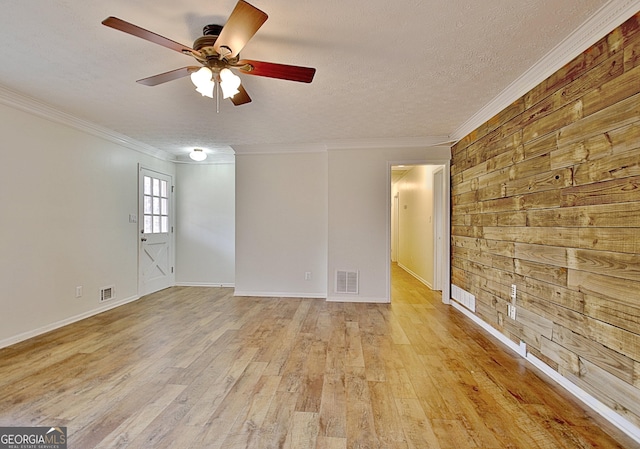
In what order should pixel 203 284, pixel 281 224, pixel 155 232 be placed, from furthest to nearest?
1. pixel 203 284
2. pixel 155 232
3. pixel 281 224

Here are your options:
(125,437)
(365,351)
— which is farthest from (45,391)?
(365,351)

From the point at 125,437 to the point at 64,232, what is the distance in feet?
9.28

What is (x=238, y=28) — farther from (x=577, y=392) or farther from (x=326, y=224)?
(x=326, y=224)

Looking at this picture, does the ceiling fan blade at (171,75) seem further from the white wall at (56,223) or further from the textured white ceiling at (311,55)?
the white wall at (56,223)

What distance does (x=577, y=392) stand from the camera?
1.96 m

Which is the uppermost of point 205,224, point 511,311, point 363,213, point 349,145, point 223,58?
point 349,145

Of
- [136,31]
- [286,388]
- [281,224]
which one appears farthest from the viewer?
[281,224]

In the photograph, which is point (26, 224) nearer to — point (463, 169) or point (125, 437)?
point (125, 437)

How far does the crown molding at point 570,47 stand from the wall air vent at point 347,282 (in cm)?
273

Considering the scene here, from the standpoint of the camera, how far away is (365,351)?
106 inches

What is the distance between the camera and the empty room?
1666 millimetres

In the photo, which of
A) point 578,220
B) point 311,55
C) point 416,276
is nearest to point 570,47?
point 578,220

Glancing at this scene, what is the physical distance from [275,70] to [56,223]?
3206mm

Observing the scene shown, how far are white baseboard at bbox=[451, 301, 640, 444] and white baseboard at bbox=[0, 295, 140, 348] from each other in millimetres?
4777
